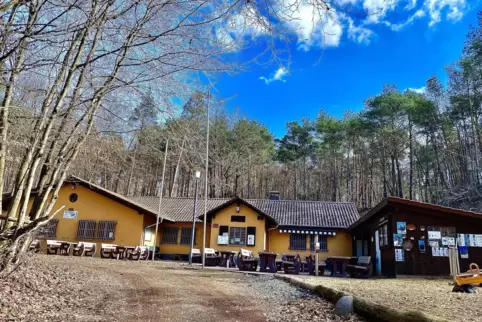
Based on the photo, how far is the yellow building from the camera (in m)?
20.0

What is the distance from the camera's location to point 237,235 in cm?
2052

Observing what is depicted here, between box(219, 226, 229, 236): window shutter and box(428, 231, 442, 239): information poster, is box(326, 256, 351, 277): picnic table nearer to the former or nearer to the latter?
box(428, 231, 442, 239): information poster

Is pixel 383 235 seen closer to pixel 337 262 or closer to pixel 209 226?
pixel 337 262

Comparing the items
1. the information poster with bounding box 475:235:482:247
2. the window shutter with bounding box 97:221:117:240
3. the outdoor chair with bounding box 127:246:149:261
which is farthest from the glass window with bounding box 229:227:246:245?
the information poster with bounding box 475:235:482:247

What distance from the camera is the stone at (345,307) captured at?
188 inches

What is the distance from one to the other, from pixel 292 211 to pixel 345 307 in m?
17.6

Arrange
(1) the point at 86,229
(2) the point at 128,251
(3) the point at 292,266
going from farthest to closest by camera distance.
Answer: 1. (1) the point at 86,229
2. (2) the point at 128,251
3. (3) the point at 292,266

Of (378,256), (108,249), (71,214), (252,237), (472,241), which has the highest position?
(71,214)

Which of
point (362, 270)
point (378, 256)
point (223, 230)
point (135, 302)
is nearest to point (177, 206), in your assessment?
point (223, 230)

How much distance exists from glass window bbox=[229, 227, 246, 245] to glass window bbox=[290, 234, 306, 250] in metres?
2.86

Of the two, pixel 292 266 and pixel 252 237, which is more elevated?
pixel 252 237

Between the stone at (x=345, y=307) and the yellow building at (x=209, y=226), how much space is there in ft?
49.1

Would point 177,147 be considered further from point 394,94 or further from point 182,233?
point 394,94

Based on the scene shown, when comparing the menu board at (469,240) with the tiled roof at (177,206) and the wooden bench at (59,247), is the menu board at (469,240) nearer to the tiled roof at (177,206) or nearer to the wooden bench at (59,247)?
the tiled roof at (177,206)
